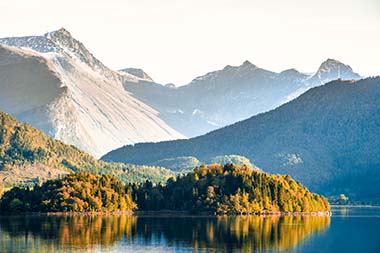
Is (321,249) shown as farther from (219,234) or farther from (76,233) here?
(76,233)

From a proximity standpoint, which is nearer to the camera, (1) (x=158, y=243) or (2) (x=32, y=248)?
(2) (x=32, y=248)

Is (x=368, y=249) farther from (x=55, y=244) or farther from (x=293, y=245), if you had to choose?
(x=55, y=244)

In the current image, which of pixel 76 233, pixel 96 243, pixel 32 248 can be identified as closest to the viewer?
pixel 32 248

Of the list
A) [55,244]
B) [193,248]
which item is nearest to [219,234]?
[193,248]

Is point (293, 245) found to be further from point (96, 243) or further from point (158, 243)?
point (96, 243)

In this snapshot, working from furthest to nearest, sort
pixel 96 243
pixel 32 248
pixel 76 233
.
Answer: pixel 76 233, pixel 96 243, pixel 32 248

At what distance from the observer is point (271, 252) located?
167 metres

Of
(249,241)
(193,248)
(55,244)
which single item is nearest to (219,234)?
(249,241)

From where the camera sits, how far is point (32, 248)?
16512cm

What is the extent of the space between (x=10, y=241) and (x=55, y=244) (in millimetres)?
9319

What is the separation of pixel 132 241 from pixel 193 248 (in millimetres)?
15629

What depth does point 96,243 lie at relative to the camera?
176m

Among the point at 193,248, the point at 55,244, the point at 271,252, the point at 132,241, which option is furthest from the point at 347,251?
the point at 55,244

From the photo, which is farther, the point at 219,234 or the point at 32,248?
the point at 219,234
